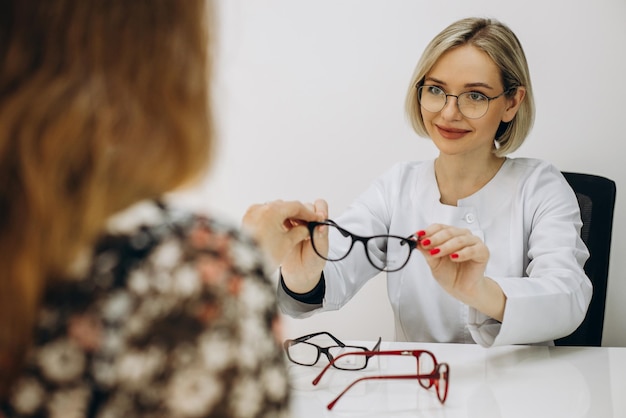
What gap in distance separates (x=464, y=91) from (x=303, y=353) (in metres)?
0.67

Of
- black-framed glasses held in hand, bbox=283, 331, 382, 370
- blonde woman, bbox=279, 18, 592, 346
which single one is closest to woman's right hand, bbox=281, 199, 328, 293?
blonde woman, bbox=279, 18, 592, 346

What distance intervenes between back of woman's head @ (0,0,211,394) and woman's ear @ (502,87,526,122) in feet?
3.85

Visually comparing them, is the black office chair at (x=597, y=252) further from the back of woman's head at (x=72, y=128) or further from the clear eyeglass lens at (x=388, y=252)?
the back of woman's head at (x=72, y=128)

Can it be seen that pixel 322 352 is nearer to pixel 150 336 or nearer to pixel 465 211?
pixel 465 211

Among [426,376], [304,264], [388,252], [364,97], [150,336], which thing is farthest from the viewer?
[364,97]

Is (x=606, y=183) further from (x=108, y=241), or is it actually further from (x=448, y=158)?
(x=108, y=241)

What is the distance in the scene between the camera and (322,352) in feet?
3.69

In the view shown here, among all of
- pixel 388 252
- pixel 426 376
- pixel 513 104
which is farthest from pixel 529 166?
pixel 426 376

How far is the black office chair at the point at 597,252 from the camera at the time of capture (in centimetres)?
149

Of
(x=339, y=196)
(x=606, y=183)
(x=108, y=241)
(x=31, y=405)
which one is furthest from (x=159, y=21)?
(x=339, y=196)

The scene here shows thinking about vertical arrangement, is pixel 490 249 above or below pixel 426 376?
above

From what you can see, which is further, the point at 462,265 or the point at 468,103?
the point at 468,103

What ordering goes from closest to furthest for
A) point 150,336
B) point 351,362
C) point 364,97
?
point 150,336 < point 351,362 < point 364,97

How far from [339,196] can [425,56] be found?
0.55m
